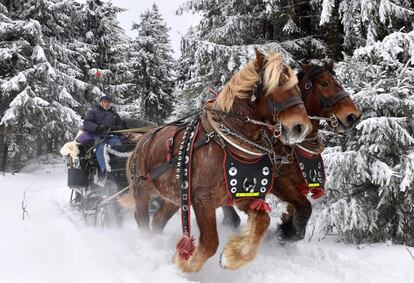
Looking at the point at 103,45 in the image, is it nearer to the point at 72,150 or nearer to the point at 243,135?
the point at 72,150

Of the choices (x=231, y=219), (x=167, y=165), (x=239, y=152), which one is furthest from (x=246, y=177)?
(x=231, y=219)

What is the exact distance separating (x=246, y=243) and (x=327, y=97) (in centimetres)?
213

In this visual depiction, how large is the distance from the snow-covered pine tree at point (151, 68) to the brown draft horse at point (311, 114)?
2217cm

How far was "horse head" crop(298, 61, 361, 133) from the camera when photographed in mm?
4668

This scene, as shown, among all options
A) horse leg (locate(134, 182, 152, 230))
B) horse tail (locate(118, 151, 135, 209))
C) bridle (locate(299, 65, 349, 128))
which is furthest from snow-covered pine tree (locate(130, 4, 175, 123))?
bridle (locate(299, 65, 349, 128))

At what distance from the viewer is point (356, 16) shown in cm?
713

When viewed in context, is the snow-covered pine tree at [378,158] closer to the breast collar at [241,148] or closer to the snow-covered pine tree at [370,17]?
the snow-covered pine tree at [370,17]

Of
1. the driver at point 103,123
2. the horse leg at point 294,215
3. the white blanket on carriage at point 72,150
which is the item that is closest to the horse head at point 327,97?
the horse leg at point 294,215

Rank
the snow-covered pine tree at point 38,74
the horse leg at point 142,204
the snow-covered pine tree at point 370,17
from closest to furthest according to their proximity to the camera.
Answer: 1. the horse leg at point 142,204
2. the snow-covered pine tree at point 370,17
3. the snow-covered pine tree at point 38,74

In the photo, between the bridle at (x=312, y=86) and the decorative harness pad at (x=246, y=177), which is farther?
the bridle at (x=312, y=86)

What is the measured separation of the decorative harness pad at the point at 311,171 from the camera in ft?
15.9

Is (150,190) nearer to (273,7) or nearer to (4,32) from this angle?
(273,7)

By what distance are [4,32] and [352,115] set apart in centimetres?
1544

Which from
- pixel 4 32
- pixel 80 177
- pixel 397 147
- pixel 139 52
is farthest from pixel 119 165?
pixel 139 52
